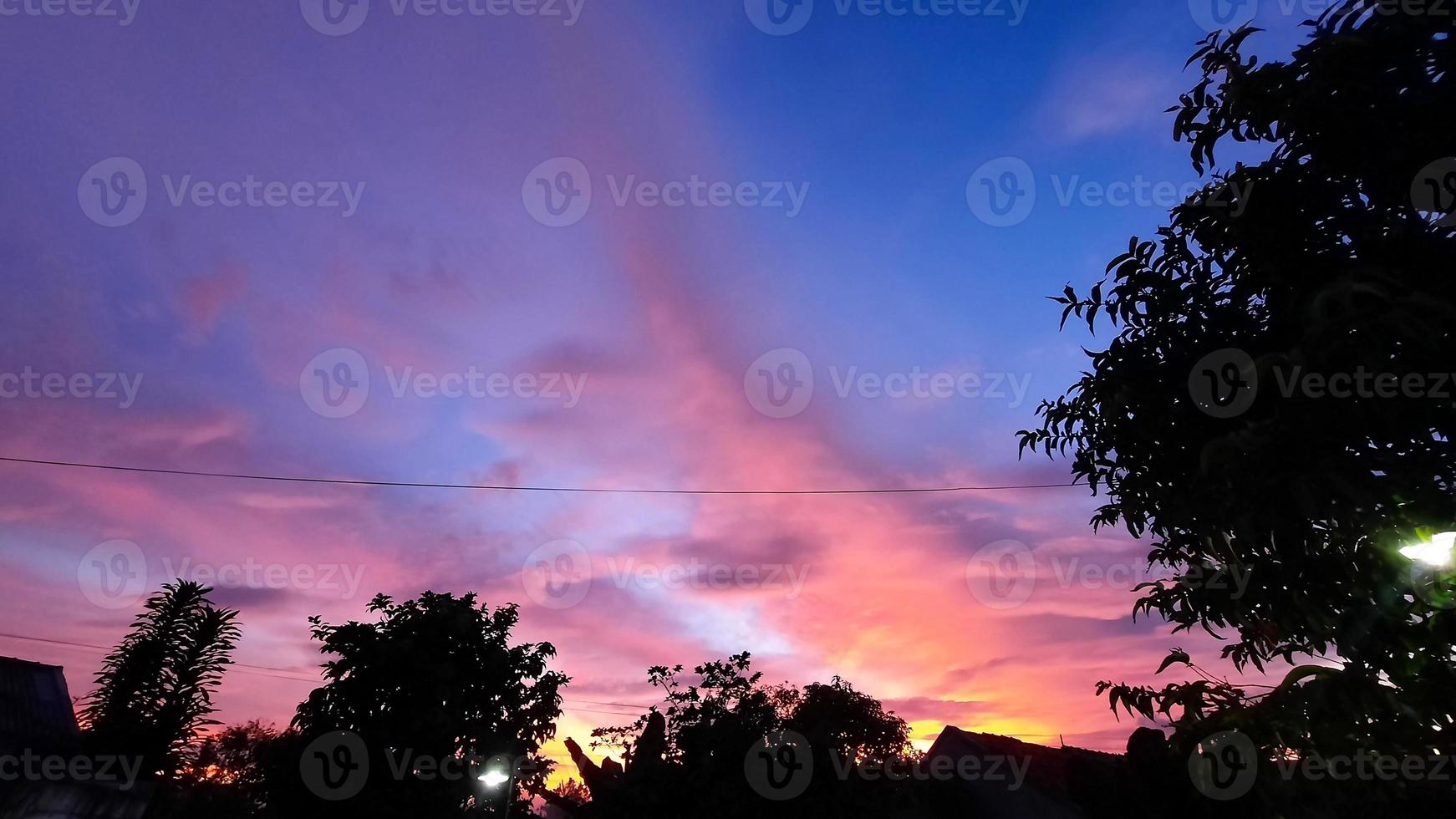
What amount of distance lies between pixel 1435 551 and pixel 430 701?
18.9 metres

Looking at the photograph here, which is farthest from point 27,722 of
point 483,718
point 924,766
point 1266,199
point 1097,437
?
point 924,766

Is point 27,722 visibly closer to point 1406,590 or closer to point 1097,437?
point 1097,437

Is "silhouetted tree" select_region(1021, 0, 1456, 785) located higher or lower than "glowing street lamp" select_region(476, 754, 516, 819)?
higher

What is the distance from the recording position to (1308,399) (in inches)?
217

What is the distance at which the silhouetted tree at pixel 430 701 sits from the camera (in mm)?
16094

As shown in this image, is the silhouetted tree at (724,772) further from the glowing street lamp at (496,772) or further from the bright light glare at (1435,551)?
the bright light glare at (1435,551)

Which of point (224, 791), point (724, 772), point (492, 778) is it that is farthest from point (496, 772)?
point (224, 791)

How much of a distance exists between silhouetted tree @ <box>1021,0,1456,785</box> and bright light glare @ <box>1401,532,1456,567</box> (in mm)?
120

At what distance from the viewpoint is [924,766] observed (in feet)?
118

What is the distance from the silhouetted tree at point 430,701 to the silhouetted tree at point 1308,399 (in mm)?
15671

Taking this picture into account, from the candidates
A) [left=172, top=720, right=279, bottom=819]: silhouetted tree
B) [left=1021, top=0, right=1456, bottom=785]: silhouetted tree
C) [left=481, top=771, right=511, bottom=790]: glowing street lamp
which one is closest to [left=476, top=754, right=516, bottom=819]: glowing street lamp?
[left=481, top=771, right=511, bottom=790]: glowing street lamp

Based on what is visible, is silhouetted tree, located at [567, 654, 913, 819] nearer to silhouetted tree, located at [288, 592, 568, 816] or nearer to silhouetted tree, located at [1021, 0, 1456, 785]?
silhouetted tree, located at [288, 592, 568, 816]

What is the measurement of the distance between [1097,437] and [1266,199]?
2.86 meters

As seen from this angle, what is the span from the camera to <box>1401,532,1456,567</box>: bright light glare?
5363 millimetres
